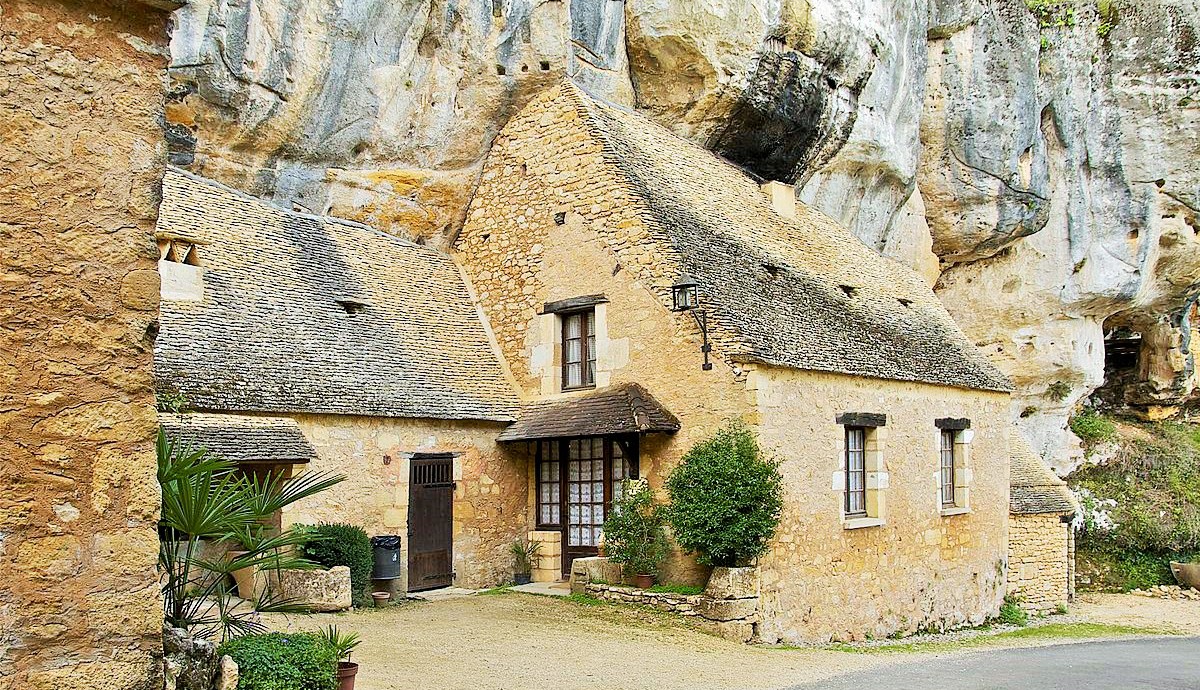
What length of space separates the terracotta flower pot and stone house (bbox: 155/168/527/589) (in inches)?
167

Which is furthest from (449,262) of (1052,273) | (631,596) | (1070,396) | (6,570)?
(1070,396)

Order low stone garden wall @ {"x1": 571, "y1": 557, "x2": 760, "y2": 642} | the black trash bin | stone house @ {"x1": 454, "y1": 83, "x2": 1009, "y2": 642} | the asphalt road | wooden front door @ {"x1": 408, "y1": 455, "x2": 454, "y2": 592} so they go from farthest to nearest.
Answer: wooden front door @ {"x1": 408, "y1": 455, "x2": 454, "y2": 592}
stone house @ {"x1": 454, "y1": 83, "x2": 1009, "y2": 642}
the black trash bin
low stone garden wall @ {"x1": 571, "y1": 557, "x2": 760, "y2": 642}
the asphalt road

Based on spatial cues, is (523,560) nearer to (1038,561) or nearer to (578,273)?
(578,273)

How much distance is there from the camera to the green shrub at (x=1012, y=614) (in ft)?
57.9

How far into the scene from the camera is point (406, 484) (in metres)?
13.2

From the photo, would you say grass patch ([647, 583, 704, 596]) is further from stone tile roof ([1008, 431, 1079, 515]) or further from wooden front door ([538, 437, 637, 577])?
stone tile roof ([1008, 431, 1079, 515])

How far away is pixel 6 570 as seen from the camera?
399cm

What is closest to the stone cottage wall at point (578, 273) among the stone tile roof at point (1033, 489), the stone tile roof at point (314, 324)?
the stone tile roof at point (314, 324)

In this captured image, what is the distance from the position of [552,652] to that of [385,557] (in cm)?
320

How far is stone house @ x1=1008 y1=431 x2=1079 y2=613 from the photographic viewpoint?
19.1 meters

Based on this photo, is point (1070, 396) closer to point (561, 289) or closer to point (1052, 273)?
point (1052, 273)

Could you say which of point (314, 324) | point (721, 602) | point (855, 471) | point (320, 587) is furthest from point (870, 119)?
point (320, 587)

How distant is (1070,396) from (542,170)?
51.5ft

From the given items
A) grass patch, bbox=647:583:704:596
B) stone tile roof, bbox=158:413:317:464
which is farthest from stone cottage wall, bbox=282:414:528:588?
grass patch, bbox=647:583:704:596
